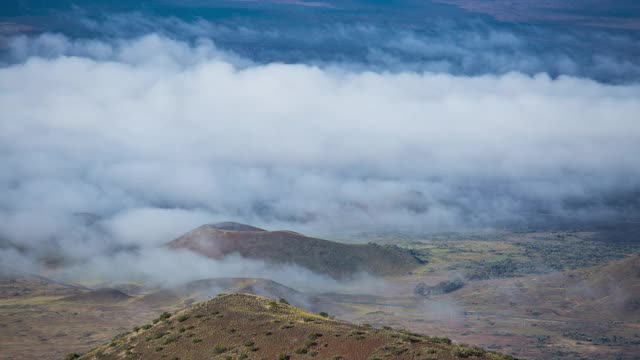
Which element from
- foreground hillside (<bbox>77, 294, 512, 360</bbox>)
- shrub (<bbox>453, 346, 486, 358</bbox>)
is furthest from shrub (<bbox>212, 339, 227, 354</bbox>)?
shrub (<bbox>453, 346, 486, 358</bbox>)

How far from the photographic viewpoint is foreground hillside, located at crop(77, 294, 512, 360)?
73.2 m

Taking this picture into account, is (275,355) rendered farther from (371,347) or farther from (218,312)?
(218,312)

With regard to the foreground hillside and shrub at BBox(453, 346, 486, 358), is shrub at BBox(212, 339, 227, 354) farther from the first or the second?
shrub at BBox(453, 346, 486, 358)

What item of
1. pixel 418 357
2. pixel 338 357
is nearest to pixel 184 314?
pixel 338 357

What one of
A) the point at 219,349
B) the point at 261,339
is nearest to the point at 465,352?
the point at 261,339

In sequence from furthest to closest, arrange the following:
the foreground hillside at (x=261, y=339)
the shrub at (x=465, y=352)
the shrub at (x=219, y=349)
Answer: the shrub at (x=219, y=349) → the foreground hillside at (x=261, y=339) → the shrub at (x=465, y=352)

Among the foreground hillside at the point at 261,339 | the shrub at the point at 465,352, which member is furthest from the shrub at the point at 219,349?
the shrub at the point at 465,352

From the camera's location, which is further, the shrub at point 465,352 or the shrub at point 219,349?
the shrub at point 219,349

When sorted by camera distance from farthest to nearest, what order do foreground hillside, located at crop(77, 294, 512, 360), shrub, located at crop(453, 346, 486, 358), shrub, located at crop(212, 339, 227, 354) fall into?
shrub, located at crop(212, 339, 227, 354), foreground hillside, located at crop(77, 294, 512, 360), shrub, located at crop(453, 346, 486, 358)

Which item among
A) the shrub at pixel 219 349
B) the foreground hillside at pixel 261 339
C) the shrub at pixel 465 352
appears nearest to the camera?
the shrub at pixel 465 352

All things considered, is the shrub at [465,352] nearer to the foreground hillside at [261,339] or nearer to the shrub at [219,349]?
the foreground hillside at [261,339]

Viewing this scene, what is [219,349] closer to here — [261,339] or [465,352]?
[261,339]

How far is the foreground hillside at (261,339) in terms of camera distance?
73250mm

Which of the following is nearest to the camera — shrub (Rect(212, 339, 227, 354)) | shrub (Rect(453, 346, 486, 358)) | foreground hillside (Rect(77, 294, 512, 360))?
shrub (Rect(453, 346, 486, 358))
